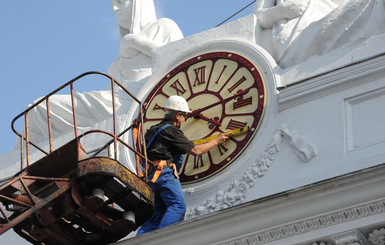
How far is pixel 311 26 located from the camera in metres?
12.7

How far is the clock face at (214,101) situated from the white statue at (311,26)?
0.33 metres

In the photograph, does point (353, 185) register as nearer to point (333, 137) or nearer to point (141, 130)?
point (333, 137)

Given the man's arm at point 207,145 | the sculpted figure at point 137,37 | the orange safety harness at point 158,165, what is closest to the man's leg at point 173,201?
the orange safety harness at point 158,165

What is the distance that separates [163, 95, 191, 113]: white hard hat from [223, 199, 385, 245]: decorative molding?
57.2 inches

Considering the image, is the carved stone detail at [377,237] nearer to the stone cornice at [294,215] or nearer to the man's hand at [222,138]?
the stone cornice at [294,215]

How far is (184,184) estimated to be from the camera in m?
12.5

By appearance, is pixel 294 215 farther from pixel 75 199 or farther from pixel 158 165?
pixel 75 199

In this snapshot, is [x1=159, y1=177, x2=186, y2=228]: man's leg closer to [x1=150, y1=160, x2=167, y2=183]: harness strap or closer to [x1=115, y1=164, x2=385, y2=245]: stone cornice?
[x1=150, y1=160, x2=167, y2=183]: harness strap

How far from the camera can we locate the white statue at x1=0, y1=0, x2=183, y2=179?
13.6 metres

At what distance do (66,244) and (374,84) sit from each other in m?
2.73

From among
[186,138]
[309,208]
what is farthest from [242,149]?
[309,208]

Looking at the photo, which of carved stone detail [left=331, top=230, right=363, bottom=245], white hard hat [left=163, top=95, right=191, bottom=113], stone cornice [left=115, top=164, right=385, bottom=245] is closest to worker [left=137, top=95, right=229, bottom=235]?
white hard hat [left=163, top=95, right=191, bottom=113]

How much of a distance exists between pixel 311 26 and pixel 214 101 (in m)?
1.02

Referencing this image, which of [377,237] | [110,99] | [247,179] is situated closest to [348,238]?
[377,237]
